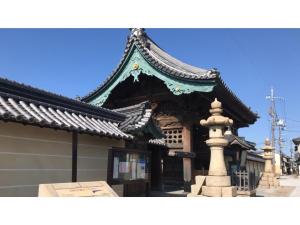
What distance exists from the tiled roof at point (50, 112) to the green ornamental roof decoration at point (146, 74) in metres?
4.19

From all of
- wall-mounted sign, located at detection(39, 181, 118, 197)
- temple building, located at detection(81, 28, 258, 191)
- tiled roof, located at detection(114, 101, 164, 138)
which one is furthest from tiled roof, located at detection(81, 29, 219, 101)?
wall-mounted sign, located at detection(39, 181, 118, 197)

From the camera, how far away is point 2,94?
5938 millimetres

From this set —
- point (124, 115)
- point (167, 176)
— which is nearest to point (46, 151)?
point (124, 115)

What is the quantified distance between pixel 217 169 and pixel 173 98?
5.08 m

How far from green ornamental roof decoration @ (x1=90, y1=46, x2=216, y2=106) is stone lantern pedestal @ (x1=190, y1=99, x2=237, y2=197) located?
264 centimetres

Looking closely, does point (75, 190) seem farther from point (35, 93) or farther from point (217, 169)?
point (217, 169)

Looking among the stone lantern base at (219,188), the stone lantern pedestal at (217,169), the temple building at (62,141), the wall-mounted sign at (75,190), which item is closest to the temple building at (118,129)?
the temple building at (62,141)

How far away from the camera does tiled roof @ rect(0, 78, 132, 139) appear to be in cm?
562

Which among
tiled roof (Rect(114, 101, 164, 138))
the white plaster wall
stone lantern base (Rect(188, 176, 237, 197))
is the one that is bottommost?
stone lantern base (Rect(188, 176, 237, 197))

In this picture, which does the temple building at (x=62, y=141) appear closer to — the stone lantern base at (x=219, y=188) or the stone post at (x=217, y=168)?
the stone post at (x=217, y=168)

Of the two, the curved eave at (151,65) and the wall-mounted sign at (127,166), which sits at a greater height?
the curved eave at (151,65)

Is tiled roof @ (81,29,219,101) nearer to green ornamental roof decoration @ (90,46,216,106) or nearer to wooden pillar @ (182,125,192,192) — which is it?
green ornamental roof decoration @ (90,46,216,106)

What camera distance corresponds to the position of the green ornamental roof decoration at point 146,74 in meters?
11.6

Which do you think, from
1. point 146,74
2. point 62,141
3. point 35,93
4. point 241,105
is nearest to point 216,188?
point 62,141
